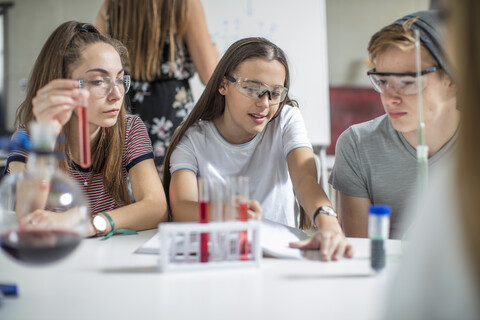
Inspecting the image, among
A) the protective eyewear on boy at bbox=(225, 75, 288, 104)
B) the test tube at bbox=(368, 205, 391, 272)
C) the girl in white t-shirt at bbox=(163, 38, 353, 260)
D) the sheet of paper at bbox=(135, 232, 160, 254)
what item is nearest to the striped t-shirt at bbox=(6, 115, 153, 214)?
the girl in white t-shirt at bbox=(163, 38, 353, 260)

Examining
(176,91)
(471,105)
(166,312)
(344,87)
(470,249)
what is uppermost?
(344,87)

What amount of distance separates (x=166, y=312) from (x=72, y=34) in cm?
111

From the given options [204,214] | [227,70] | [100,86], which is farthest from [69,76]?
[204,214]

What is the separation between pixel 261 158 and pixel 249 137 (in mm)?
95

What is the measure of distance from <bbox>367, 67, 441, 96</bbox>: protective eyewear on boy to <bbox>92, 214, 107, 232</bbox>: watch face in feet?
2.66

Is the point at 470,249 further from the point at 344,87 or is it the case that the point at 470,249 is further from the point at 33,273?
the point at 344,87

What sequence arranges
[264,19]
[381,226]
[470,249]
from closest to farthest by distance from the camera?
[470,249] < [381,226] < [264,19]

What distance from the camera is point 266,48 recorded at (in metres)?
1.70

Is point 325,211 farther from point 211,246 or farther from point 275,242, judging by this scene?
point 211,246

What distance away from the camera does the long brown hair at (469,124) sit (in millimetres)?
444

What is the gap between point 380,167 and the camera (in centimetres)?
158

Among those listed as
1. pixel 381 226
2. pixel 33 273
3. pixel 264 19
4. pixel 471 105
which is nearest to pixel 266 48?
pixel 381 226

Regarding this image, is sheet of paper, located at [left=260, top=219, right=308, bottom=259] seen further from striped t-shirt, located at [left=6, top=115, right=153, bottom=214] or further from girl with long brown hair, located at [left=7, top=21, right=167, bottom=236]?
striped t-shirt, located at [left=6, top=115, right=153, bottom=214]

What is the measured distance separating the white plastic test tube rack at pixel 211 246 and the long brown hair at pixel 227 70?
749 mm
